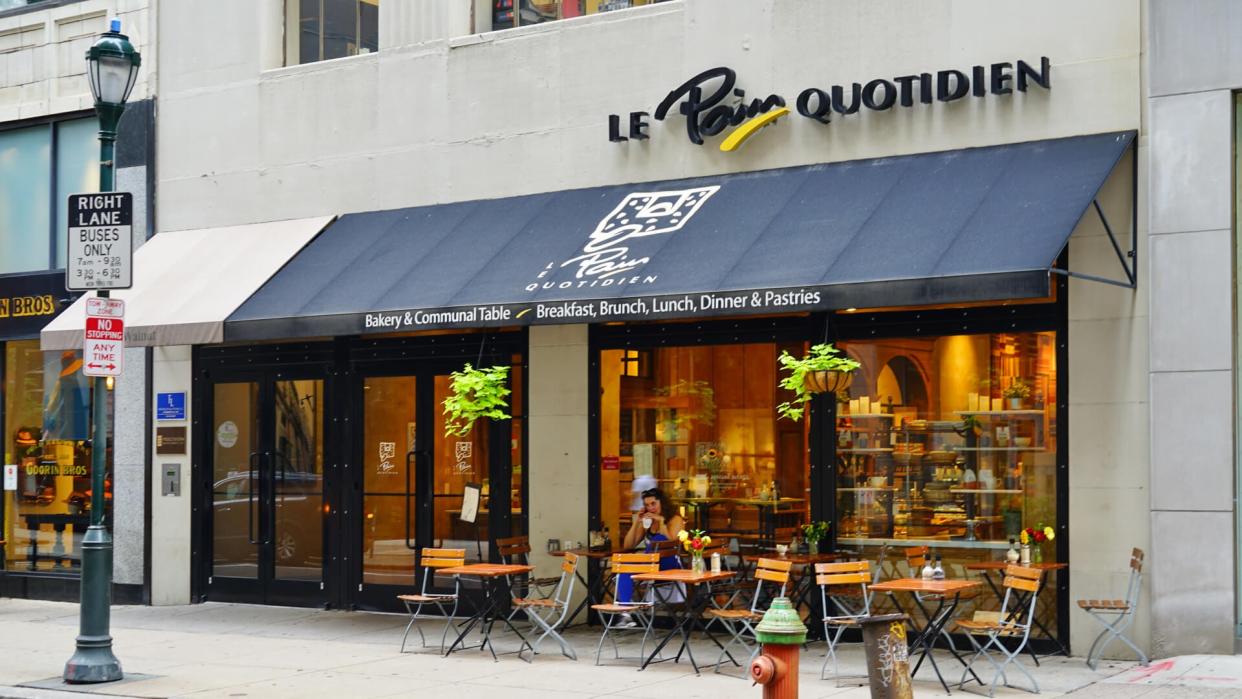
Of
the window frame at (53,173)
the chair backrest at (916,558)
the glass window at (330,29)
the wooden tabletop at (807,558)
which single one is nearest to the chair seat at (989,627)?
the chair backrest at (916,558)

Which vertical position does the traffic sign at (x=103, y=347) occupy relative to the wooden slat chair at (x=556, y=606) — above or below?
above

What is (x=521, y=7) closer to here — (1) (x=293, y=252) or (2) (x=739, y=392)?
(1) (x=293, y=252)

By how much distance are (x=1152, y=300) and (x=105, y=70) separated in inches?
→ 341

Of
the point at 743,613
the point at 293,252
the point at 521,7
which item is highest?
the point at 521,7

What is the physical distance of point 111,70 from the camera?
40.2 ft

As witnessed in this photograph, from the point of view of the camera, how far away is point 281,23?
58.4 feet

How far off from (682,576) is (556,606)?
164 centimetres

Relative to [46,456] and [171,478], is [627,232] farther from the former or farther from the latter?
[46,456]

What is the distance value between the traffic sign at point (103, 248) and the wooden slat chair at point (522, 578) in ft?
14.2

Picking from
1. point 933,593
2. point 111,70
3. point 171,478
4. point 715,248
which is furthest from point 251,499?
point 933,593

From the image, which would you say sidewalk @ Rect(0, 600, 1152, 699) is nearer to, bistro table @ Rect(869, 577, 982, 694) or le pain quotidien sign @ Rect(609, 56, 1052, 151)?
bistro table @ Rect(869, 577, 982, 694)

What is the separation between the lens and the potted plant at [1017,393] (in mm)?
12719

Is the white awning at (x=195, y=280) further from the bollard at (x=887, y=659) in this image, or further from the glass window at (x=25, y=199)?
the bollard at (x=887, y=659)

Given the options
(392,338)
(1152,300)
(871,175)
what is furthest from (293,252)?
(1152,300)
